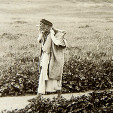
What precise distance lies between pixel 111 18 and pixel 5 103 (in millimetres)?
4261

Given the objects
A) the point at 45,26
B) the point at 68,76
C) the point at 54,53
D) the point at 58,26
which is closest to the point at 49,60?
the point at 54,53

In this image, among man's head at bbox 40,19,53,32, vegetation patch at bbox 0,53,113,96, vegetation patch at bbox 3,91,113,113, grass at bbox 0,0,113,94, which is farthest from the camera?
grass at bbox 0,0,113,94

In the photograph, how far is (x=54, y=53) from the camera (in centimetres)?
644

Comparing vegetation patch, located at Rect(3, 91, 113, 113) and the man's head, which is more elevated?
the man's head

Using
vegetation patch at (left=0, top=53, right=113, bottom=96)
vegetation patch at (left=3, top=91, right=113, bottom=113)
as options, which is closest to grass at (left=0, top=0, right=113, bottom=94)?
vegetation patch at (left=0, top=53, right=113, bottom=96)

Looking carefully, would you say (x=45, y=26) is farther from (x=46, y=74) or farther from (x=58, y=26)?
(x=58, y=26)

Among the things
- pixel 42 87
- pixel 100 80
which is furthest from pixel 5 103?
pixel 100 80

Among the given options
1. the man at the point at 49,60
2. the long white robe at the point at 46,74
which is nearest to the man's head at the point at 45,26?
the man at the point at 49,60

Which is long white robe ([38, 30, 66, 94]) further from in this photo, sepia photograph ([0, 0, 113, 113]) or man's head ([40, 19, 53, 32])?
man's head ([40, 19, 53, 32])

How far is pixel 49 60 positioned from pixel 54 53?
219 mm

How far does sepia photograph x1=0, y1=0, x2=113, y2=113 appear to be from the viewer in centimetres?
646

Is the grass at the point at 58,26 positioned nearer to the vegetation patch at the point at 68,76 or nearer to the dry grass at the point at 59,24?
the dry grass at the point at 59,24

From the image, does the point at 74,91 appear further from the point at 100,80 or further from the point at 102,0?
the point at 102,0

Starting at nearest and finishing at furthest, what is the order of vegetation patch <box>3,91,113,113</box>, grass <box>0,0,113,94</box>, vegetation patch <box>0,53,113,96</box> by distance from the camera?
vegetation patch <box>3,91,113,113</box> → vegetation patch <box>0,53,113,96</box> → grass <box>0,0,113,94</box>
